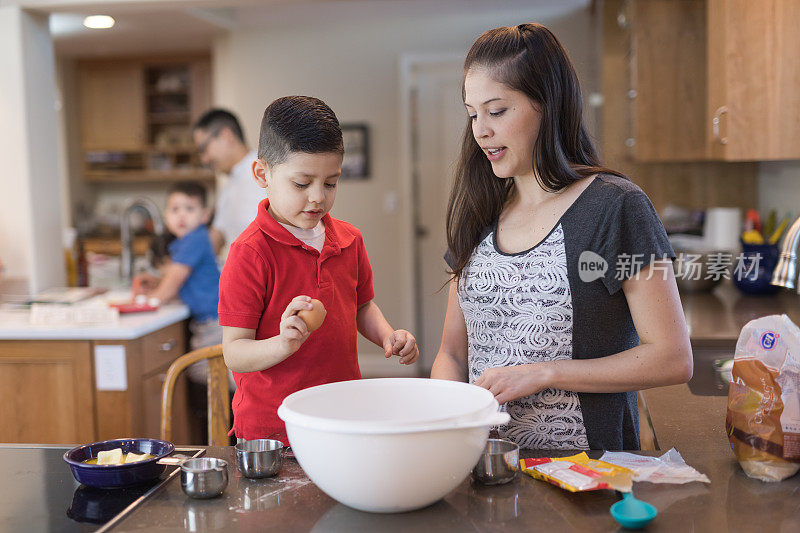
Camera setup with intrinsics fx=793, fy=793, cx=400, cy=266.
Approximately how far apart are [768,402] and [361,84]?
15.3ft

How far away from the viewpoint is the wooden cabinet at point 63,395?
2.77m

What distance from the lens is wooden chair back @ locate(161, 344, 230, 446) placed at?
172 centimetres

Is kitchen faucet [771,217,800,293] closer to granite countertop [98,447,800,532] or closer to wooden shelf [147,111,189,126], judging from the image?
granite countertop [98,447,800,532]

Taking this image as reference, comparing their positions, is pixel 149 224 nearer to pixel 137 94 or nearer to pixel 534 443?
pixel 137 94

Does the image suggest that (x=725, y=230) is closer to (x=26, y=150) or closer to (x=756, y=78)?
(x=756, y=78)

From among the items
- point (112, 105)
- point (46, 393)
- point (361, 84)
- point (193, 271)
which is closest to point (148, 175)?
point (112, 105)

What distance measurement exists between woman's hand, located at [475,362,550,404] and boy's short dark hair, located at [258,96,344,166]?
17.9 inches

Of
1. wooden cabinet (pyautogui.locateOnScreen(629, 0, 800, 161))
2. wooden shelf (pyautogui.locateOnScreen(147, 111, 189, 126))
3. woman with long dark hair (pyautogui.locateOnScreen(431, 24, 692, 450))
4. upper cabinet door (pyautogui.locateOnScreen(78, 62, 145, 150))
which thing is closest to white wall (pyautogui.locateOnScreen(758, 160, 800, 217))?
wooden cabinet (pyautogui.locateOnScreen(629, 0, 800, 161))

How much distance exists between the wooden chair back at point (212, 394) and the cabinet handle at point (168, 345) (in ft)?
4.17

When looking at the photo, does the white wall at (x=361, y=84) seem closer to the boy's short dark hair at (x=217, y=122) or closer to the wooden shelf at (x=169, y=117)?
the wooden shelf at (x=169, y=117)

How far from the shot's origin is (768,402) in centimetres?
114

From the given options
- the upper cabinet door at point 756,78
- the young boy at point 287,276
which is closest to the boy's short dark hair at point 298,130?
the young boy at point 287,276

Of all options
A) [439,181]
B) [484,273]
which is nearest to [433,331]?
[439,181]

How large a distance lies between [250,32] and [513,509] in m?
5.08
